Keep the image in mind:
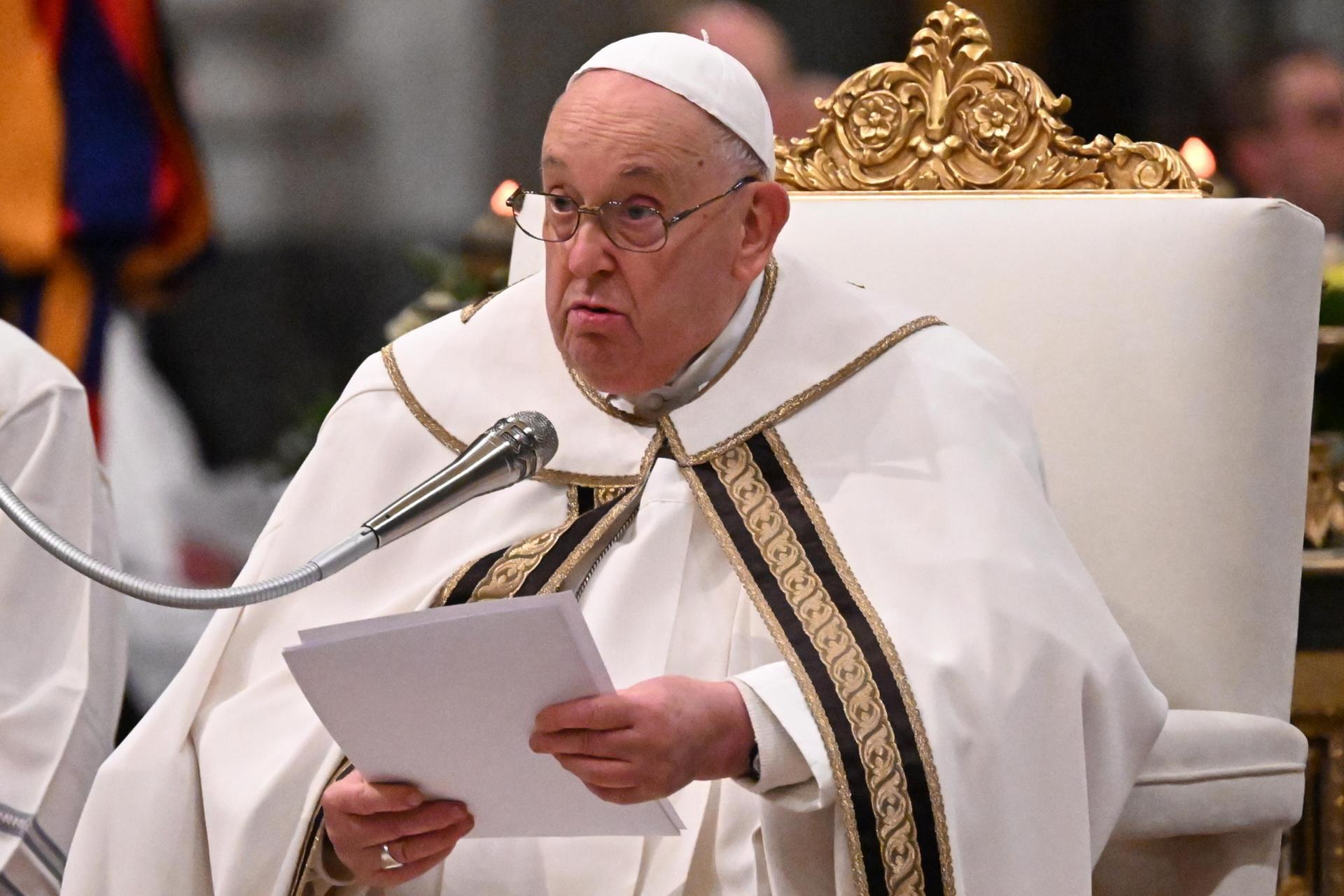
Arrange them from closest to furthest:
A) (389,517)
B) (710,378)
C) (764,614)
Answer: (389,517) < (764,614) < (710,378)

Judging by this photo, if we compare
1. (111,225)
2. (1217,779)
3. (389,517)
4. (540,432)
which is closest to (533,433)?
(540,432)

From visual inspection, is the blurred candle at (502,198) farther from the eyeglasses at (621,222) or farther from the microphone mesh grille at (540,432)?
the microphone mesh grille at (540,432)

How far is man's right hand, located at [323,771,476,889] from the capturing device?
82.7 inches

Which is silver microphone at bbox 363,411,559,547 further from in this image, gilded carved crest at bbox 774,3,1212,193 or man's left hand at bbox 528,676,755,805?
gilded carved crest at bbox 774,3,1212,193

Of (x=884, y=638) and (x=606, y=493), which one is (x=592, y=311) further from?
(x=884, y=638)

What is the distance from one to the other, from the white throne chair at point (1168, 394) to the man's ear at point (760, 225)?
0.48 meters

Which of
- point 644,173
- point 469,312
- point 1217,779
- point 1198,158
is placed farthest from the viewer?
point 1198,158

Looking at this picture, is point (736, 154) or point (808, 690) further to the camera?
point (736, 154)

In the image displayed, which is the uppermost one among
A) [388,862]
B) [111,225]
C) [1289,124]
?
[1289,124]

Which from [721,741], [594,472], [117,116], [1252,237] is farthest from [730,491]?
[117,116]

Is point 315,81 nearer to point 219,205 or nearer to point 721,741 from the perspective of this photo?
point 219,205

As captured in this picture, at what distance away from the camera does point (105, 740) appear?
10.4 feet

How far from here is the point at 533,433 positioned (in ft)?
6.30

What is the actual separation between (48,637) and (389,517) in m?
1.57
